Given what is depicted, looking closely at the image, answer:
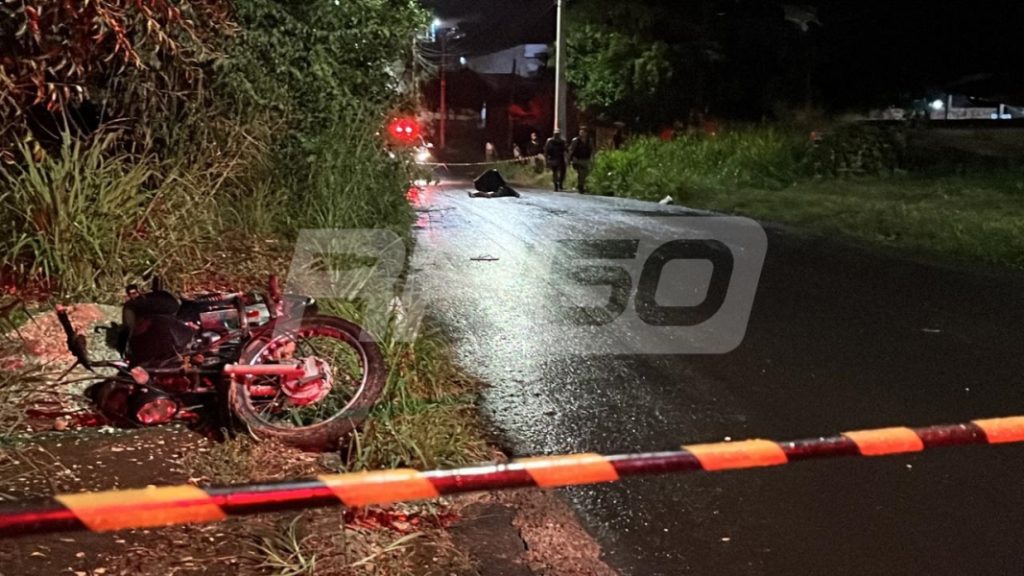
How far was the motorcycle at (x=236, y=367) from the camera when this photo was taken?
4.76m

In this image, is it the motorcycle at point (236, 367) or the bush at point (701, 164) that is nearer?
the motorcycle at point (236, 367)

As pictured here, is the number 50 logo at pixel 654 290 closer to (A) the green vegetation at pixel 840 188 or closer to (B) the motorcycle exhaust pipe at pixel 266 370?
(A) the green vegetation at pixel 840 188

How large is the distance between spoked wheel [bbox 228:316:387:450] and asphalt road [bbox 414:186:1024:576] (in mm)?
886

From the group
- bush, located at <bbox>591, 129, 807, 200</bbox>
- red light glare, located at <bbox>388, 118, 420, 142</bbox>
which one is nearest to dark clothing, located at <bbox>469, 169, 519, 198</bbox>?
bush, located at <bbox>591, 129, 807, 200</bbox>

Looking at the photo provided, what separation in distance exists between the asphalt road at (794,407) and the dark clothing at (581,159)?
14655mm

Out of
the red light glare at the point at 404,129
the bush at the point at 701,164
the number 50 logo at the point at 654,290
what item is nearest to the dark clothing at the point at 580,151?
the bush at the point at 701,164

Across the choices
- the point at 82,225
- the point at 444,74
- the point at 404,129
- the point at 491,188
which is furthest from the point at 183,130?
the point at 444,74

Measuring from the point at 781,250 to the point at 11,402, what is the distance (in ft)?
33.3

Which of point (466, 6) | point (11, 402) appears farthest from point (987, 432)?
point (466, 6)

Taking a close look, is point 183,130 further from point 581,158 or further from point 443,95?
point 443,95

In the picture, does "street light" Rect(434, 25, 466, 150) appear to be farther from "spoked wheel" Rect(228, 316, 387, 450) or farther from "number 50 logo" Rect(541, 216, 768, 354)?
"spoked wheel" Rect(228, 316, 387, 450)

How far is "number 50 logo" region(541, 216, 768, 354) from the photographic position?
7.64m

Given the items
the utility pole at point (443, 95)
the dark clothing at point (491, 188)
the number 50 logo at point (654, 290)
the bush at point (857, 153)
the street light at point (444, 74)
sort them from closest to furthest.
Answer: the number 50 logo at point (654, 290) → the bush at point (857, 153) → the dark clothing at point (491, 188) → the utility pole at point (443, 95) → the street light at point (444, 74)

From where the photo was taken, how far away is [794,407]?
5895mm
